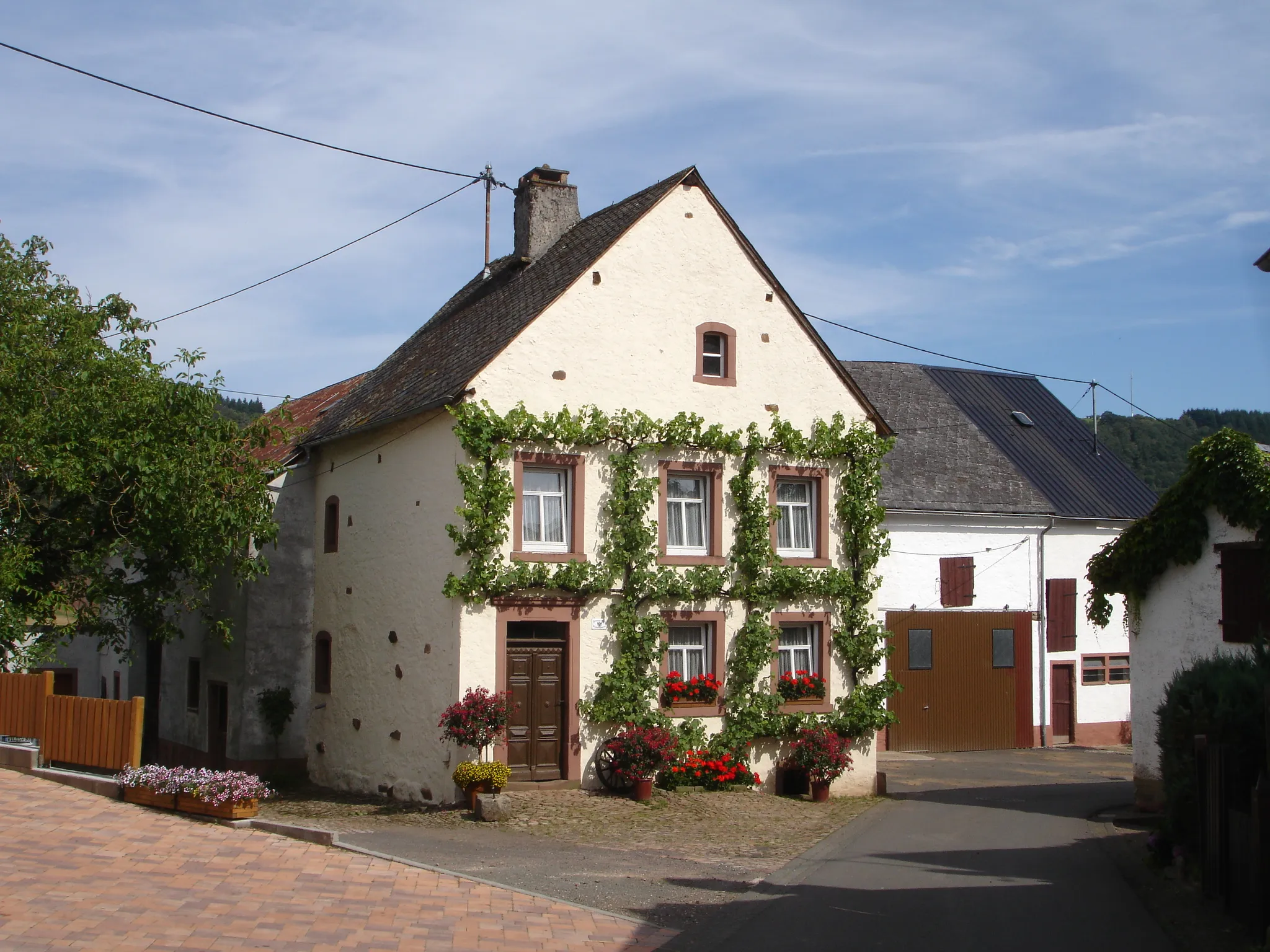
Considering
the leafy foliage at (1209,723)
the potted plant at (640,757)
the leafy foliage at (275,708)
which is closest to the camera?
the leafy foliage at (1209,723)

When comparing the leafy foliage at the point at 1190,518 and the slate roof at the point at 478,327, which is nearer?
the leafy foliage at the point at 1190,518

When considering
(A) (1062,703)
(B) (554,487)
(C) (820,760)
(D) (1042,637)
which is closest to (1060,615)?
(D) (1042,637)

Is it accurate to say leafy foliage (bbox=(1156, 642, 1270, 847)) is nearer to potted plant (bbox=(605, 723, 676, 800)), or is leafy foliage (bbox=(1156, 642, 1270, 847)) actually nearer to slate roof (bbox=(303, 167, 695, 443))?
potted plant (bbox=(605, 723, 676, 800))

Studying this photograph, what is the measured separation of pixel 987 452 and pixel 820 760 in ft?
47.4

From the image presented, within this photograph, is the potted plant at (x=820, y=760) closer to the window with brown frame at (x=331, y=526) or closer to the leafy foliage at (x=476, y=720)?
the leafy foliage at (x=476, y=720)

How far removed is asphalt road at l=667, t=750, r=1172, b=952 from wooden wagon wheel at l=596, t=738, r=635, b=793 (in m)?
3.54

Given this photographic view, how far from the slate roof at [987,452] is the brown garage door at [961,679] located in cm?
269

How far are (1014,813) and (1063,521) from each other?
13598 mm

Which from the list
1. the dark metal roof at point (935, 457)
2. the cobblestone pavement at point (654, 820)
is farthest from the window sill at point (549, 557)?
the dark metal roof at point (935, 457)

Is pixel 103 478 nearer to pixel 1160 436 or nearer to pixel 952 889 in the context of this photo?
pixel 952 889

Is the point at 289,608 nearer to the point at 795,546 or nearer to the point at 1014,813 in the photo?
the point at 795,546

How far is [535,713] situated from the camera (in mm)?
19422

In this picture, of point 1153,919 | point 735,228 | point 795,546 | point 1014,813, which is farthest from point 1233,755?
point 735,228

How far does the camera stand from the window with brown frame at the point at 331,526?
23141 mm
